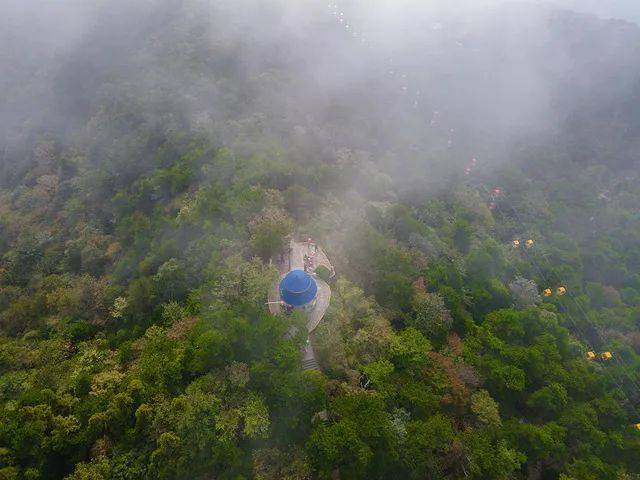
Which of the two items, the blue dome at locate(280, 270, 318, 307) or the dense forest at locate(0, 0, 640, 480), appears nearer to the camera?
the dense forest at locate(0, 0, 640, 480)

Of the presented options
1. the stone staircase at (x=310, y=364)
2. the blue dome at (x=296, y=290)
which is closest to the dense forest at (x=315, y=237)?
the blue dome at (x=296, y=290)

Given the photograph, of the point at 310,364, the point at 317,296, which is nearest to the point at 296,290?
the point at 317,296

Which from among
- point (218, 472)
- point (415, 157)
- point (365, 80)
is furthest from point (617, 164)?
point (218, 472)

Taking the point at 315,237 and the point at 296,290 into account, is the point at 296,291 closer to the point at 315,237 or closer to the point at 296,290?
the point at 296,290

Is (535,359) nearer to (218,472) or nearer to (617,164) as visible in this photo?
(218,472)

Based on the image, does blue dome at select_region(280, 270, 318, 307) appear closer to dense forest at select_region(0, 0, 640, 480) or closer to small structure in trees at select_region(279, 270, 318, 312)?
small structure in trees at select_region(279, 270, 318, 312)

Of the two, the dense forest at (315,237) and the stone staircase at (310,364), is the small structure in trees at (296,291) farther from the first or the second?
the stone staircase at (310,364)

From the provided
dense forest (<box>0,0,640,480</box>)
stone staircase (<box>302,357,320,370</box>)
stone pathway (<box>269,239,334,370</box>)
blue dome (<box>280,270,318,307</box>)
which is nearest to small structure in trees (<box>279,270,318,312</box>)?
blue dome (<box>280,270,318,307</box>)
